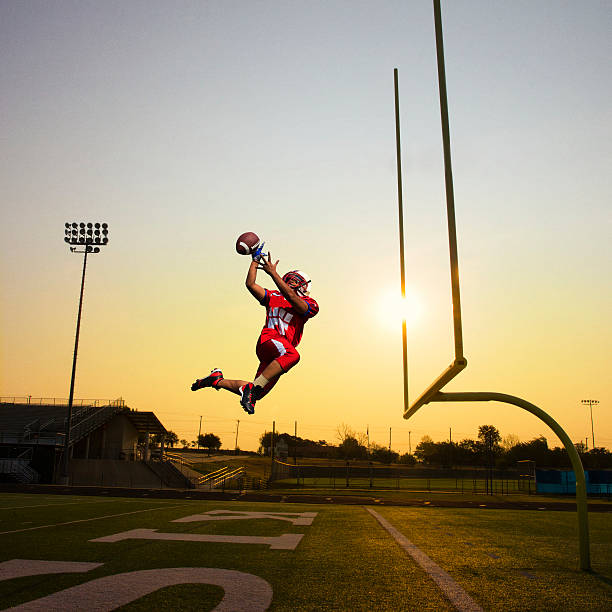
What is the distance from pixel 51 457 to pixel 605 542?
33.8 m

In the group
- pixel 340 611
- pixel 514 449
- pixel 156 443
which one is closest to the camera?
pixel 340 611

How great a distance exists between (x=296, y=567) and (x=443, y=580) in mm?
1179

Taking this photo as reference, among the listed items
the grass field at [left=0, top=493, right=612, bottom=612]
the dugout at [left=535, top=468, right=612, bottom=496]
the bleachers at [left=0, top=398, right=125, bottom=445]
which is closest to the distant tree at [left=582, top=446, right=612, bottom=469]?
the dugout at [left=535, top=468, right=612, bottom=496]

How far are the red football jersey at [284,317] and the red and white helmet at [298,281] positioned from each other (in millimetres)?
57

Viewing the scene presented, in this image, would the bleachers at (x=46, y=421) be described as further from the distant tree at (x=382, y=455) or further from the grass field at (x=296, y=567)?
the distant tree at (x=382, y=455)

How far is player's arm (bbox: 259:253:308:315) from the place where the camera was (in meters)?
3.80

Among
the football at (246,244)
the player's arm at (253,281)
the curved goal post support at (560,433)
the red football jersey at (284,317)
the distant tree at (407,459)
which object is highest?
the football at (246,244)

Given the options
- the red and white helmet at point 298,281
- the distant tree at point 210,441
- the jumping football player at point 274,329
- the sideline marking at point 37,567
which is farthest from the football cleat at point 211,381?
the distant tree at point 210,441

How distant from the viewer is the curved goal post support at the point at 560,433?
16.1ft

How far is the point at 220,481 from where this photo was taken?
39438 millimetres

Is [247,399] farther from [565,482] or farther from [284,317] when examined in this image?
[565,482]

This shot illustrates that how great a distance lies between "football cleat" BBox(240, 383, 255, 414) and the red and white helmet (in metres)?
0.72

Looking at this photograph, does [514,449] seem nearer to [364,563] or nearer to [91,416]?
[91,416]

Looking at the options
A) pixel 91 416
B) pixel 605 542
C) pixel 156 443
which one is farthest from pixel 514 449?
pixel 605 542
